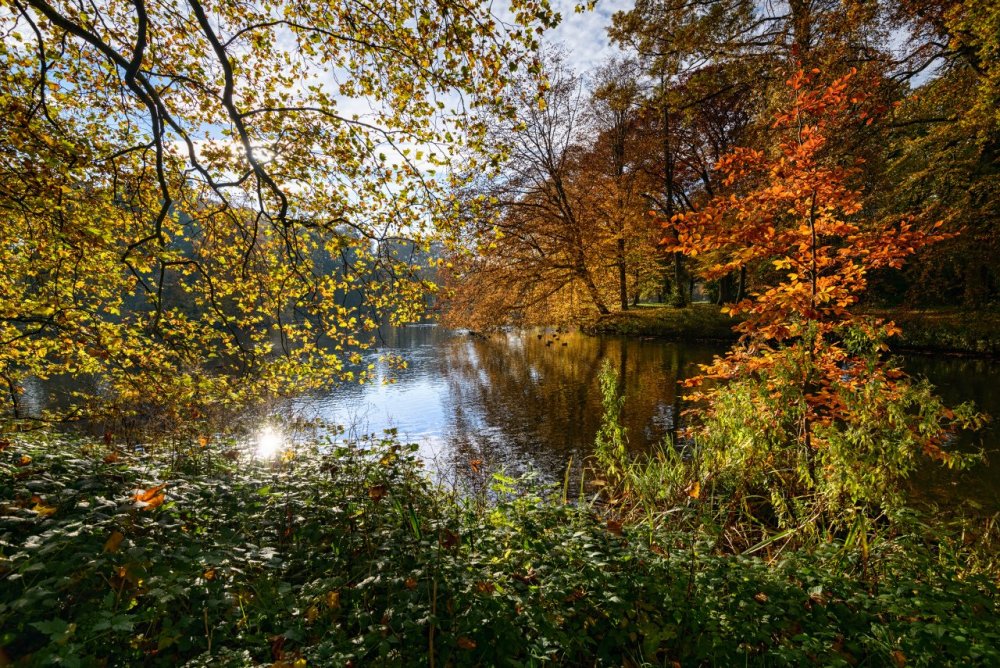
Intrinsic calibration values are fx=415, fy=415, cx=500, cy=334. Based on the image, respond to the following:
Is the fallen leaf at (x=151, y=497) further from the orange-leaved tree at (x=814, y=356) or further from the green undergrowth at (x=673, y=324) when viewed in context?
the green undergrowth at (x=673, y=324)

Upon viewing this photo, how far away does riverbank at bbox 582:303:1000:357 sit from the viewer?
1371 centimetres

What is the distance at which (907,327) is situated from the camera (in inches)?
616

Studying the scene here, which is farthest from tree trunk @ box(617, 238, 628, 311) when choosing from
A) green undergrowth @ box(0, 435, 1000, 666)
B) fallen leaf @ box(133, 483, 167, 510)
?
fallen leaf @ box(133, 483, 167, 510)

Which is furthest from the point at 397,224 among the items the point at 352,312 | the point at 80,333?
the point at 80,333

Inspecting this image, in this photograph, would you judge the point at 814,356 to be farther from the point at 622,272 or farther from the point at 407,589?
the point at 622,272

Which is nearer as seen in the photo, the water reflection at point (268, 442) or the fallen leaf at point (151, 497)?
the fallen leaf at point (151, 497)

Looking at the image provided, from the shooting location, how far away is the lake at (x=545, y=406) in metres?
7.58

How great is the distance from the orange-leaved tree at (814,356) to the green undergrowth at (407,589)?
0.77 m

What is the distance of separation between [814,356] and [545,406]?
7527mm

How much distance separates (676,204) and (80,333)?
2847 cm

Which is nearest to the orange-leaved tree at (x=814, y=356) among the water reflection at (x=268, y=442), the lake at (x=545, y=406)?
the lake at (x=545, y=406)

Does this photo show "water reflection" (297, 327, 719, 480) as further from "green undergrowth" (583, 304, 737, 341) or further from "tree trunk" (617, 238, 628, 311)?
"tree trunk" (617, 238, 628, 311)

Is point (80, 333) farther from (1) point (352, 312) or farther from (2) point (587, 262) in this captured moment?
(2) point (587, 262)

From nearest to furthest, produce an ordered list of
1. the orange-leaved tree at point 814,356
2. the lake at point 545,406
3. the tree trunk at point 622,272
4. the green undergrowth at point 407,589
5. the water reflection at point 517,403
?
the green undergrowth at point 407,589, the orange-leaved tree at point 814,356, the lake at point 545,406, the water reflection at point 517,403, the tree trunk at point 622,272
